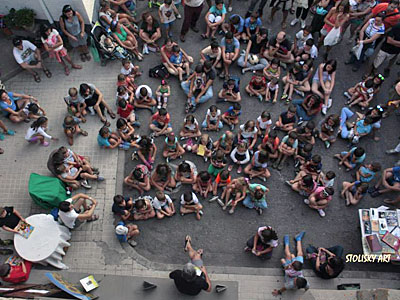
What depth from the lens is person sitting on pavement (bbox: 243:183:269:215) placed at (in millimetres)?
8141

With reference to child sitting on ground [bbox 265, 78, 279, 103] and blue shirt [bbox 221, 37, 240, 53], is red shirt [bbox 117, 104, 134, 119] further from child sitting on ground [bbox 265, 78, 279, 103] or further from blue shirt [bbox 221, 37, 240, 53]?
child sitting on ground [bbox 265, 78, 279, 103]

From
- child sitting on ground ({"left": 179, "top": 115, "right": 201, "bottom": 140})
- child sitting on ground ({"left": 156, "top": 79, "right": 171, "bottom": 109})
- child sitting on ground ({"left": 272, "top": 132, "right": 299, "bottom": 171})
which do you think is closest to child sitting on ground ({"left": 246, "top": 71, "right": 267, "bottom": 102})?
child sitting on ground ({"left": 272, "top": 132, "right": 299, "bottom": 171})

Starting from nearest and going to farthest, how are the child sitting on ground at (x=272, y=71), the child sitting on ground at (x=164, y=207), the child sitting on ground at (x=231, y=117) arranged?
the child sitting on ground at (x=164, y=207)
the child sitting on ground at (x=231, y=117)
the child sitting on ground at (x=272, y=71)

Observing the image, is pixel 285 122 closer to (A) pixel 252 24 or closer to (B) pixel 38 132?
(A) pixel 252 24

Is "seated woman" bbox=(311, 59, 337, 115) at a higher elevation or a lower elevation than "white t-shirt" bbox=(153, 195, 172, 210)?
higher

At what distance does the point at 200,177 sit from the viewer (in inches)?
326

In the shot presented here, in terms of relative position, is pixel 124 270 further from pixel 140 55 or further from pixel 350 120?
pixel 350 120

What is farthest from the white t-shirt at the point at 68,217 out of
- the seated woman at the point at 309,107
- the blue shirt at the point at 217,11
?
the blue shirt at the point at 217,11

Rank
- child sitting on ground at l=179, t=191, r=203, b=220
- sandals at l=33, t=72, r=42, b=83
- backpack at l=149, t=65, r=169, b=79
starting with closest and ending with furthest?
child sitting on ground at l=179, t=191, r=203, b=220 → sandals at l=33, t=72, r=42, b=83 → backpack at l=149, t=65, r=169, b=79

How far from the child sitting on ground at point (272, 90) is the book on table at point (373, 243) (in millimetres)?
4408

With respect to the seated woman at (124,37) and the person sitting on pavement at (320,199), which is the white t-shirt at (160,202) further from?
the seated woman at (124,37)

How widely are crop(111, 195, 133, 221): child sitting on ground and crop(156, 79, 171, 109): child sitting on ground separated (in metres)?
3.16

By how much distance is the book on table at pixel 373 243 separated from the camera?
301 inches

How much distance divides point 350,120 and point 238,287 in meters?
5.71
